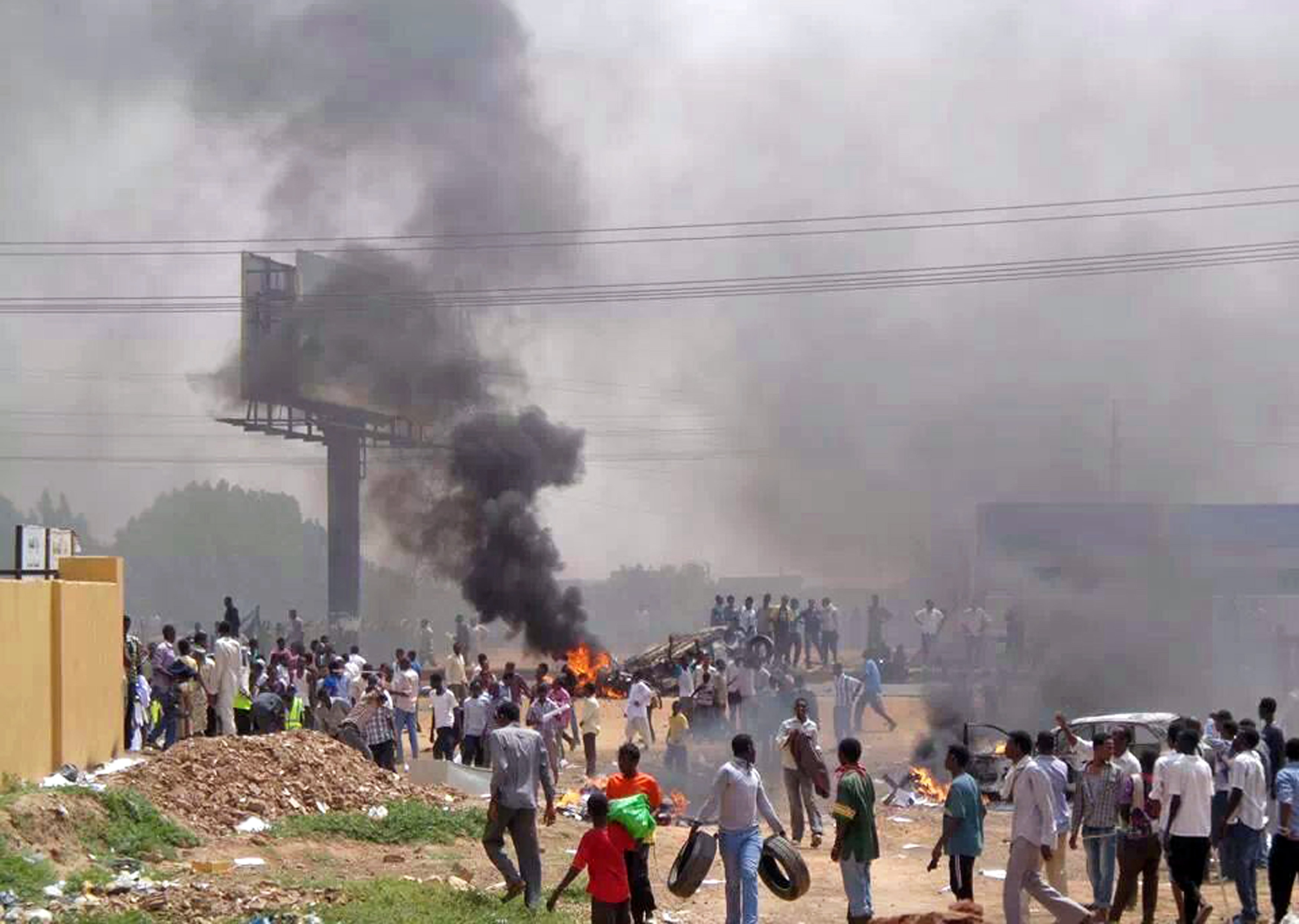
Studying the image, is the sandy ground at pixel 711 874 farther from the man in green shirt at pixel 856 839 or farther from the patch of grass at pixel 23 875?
the man in green shirt at pixel 856 839

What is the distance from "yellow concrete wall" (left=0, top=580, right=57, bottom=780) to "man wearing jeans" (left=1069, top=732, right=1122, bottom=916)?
31.0 ft

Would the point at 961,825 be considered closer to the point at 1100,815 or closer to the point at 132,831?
the point at 1100,815

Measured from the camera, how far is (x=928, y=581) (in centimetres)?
4234

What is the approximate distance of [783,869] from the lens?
1141 cm

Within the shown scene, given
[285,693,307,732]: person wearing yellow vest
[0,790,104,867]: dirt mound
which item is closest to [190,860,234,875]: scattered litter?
[0,790,104,867]: dirt mound

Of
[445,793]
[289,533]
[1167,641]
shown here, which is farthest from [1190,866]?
[289,533]

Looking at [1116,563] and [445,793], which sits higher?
[1116,563]

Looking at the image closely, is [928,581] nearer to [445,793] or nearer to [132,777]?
[445,793]

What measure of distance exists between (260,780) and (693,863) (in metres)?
6.77

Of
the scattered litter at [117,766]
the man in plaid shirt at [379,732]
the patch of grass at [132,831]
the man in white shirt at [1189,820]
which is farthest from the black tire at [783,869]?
the man in plaid shirt at [379,732]

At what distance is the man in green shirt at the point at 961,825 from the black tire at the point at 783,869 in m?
0.99

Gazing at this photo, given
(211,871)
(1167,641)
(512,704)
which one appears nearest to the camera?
(512,704)

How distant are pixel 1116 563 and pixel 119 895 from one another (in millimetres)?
26340

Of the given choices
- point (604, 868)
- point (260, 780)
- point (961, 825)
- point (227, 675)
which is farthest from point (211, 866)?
point (227, 675)
